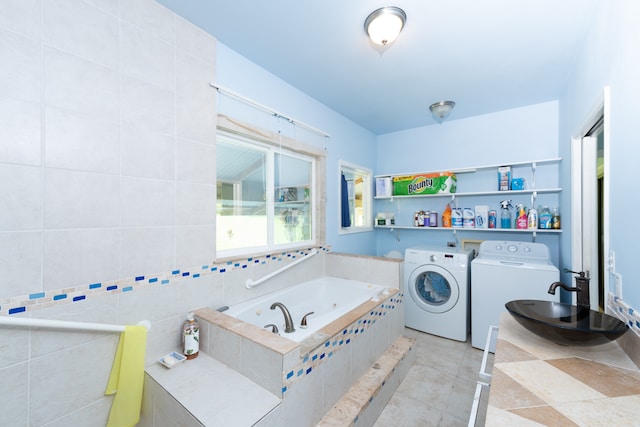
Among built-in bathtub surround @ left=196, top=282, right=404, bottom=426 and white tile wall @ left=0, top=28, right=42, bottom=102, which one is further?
built-in bathtub surround @ left=196, top=282, right=404, bottom=426

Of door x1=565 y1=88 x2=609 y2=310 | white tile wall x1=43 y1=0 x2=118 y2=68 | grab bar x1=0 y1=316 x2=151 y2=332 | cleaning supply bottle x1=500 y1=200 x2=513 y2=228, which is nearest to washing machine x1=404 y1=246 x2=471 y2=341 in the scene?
cleaning supply bottle x1=500 y1=200 x2=513 y2=228

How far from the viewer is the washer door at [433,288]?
2.75 metres

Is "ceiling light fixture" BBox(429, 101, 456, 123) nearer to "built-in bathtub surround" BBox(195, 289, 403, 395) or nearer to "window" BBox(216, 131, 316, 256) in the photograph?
"window" BBox(216, 131, 316, 256)

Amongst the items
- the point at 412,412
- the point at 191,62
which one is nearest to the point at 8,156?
the point at 191,62

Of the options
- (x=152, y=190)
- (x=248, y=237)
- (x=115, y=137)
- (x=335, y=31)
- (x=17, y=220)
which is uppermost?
(x=335, y=31)

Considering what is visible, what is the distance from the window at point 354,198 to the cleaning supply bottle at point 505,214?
1.56 meters

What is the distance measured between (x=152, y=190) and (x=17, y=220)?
1.82 feet

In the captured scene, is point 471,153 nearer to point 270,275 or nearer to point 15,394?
point 270,275

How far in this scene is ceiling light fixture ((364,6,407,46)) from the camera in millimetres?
1562

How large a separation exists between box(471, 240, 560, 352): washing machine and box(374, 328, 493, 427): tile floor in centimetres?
33

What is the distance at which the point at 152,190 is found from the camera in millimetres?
1574

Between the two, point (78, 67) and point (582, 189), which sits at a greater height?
point (78, 67)

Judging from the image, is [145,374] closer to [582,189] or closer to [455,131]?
[582,189]

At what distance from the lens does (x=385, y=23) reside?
1602mm
